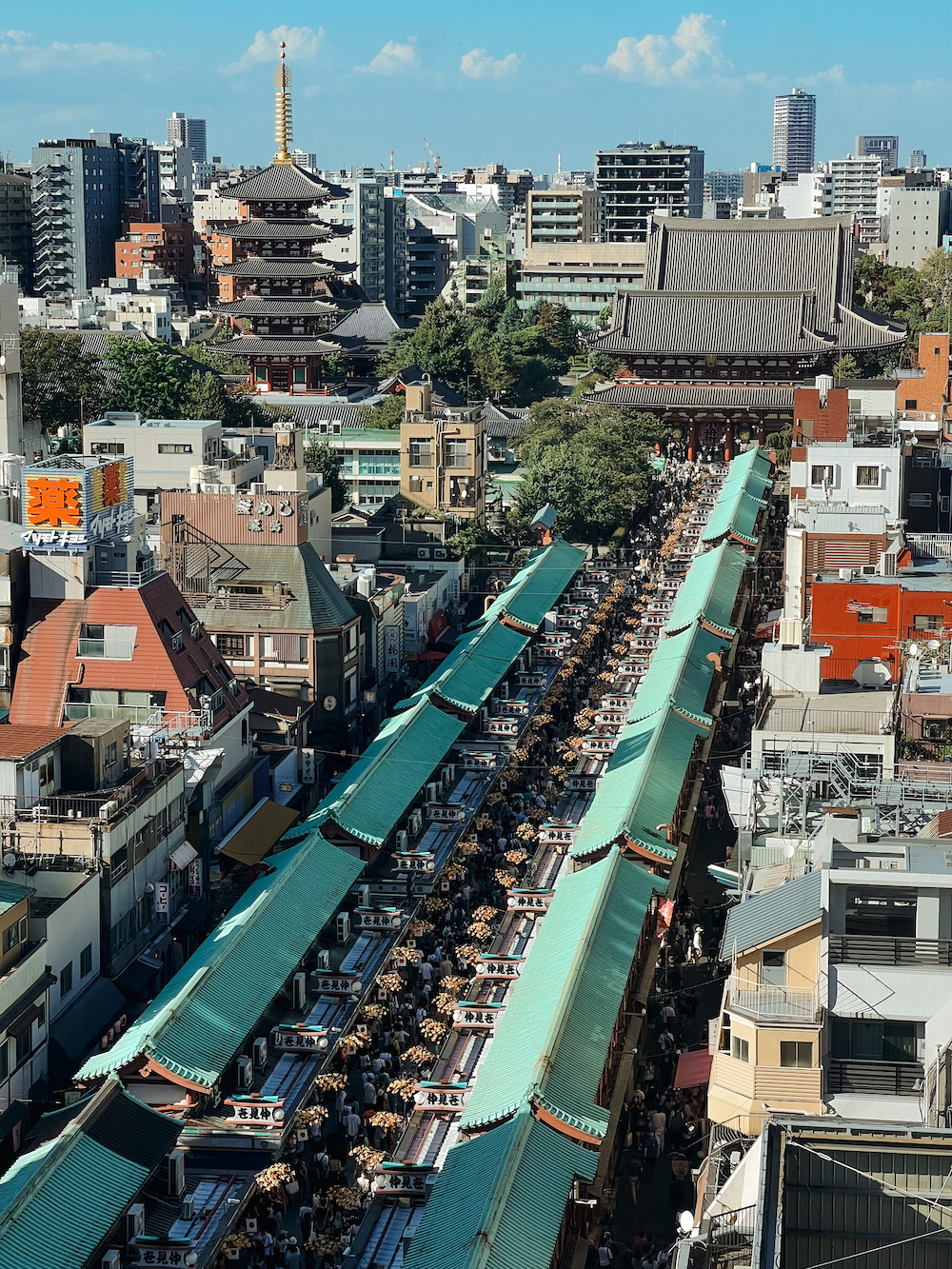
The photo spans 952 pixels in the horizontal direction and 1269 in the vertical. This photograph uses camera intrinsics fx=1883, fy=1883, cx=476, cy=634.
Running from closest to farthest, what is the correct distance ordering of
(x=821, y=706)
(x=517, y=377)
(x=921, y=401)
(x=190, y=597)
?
(x=821, y=706)
(x=190, y=597)
(x=921, y=401)
(x=517, y=377)

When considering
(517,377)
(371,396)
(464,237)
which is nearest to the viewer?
(371,396)

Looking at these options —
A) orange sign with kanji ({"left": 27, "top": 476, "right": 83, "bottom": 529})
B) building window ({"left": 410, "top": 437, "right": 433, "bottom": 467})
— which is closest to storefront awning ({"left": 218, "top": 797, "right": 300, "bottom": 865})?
orange sign with kanji ({"left": 27, "top": 476, "right": 83, "bottom": 529})

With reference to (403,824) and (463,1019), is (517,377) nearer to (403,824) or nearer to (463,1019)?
(403,824)

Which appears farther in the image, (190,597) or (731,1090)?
(190,597)

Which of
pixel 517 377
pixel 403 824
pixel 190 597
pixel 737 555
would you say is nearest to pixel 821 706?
pixel 403 824

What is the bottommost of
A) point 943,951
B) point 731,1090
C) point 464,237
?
point 731,1090

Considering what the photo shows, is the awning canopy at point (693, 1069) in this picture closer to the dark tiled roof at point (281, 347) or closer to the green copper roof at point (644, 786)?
the green copper roof at point (644, 786)

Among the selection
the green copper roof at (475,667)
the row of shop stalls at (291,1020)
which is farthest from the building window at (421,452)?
the row of shop stalls at (291,1020)
